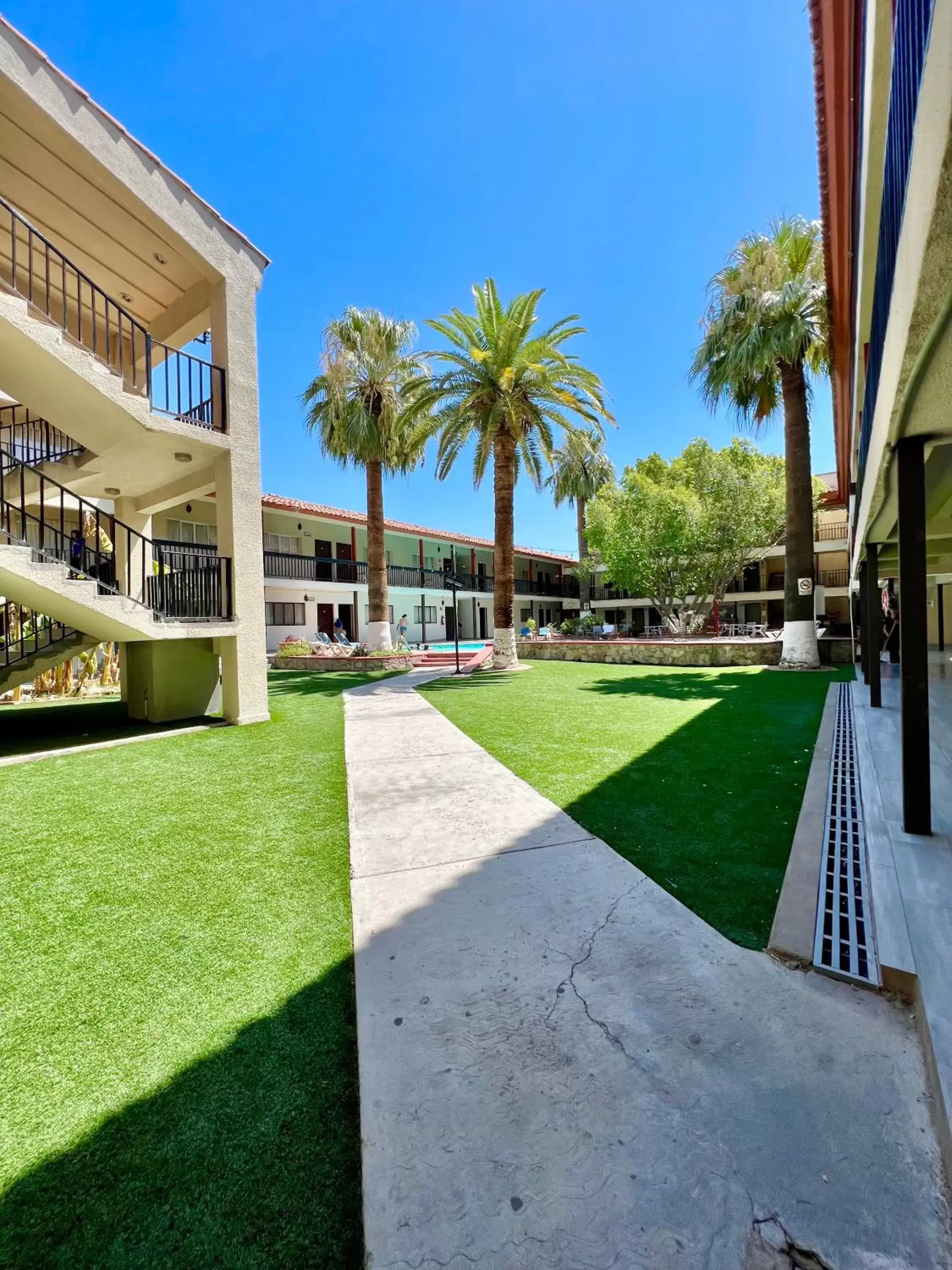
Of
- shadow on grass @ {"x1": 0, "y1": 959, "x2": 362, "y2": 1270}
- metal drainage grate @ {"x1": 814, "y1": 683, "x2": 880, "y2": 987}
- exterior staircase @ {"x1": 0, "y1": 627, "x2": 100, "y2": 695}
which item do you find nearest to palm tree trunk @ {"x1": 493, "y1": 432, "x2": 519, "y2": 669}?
exterior staircase @ {"x1": 0, "y1": 627, "x2": 100, "y2": 695}

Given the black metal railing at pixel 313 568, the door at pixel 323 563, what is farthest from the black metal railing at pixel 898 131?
the door at pixel 323 563

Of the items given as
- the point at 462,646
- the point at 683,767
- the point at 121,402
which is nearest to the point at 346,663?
the point at 462,646

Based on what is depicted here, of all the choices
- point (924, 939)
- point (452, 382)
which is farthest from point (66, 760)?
point (452, 382)

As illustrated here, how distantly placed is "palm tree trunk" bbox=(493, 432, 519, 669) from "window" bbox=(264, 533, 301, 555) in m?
13.6

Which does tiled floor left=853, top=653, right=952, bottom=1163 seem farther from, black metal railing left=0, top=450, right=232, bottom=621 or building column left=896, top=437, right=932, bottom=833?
black metal railing left=0, top=450, right=232, bottom=621

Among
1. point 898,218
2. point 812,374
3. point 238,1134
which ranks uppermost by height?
point 812,374

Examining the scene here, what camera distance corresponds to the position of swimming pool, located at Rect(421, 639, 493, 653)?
25.7 meters

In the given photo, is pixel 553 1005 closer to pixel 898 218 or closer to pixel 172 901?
pixel 172 901

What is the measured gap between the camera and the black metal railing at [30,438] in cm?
1035

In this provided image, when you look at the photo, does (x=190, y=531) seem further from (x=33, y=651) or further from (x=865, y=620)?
Answer: (x=865, y=620)

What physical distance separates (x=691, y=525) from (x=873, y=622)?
14.8m

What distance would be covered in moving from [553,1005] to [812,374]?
1738 centimetres

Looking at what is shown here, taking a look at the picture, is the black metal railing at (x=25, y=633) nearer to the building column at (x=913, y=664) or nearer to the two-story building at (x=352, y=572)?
the two-story building at (x=352, y=572)

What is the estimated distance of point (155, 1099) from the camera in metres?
1.93
